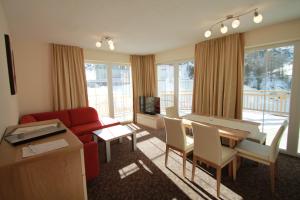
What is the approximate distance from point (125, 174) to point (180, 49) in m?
3.59

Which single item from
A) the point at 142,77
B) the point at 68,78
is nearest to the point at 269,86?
the point at 142,77

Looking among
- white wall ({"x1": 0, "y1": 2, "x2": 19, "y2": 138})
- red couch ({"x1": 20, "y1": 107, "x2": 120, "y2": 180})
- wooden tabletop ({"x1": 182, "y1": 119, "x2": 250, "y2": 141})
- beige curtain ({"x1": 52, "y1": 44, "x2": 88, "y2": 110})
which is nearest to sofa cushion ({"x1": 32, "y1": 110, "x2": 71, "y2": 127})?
red couch ({"x1": 20, "y1": 107, "x2": 120, "y2": 180})

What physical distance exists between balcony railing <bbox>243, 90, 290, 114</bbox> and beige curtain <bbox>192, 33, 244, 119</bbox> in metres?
0.29

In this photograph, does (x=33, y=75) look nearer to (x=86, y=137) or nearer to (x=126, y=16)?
(x=86, y=137)

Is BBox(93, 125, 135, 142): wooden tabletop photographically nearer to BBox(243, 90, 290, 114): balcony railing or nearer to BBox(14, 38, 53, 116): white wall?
BBox(14, 38, 53, 116): white wall

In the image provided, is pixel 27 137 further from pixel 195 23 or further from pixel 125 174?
pixel 195 23

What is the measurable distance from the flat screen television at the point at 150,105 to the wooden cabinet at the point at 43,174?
12.4 ft

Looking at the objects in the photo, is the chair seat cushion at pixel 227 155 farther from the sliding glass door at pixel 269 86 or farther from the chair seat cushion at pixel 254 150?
the sliding glass door at pixel 269 86

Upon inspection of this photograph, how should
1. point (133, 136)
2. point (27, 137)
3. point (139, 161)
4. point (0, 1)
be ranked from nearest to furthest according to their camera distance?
point (27, 137)
point (0, 1)
point (139, 161)
point (133, 136)

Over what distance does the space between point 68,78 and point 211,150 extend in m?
3.62

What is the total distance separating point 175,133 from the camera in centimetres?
238

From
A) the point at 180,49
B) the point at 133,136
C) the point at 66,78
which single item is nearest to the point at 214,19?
the point at 180,49

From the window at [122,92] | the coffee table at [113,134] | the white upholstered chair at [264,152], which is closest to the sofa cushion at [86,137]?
the coffee table at [113,134]

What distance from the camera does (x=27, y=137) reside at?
1.19 metres
